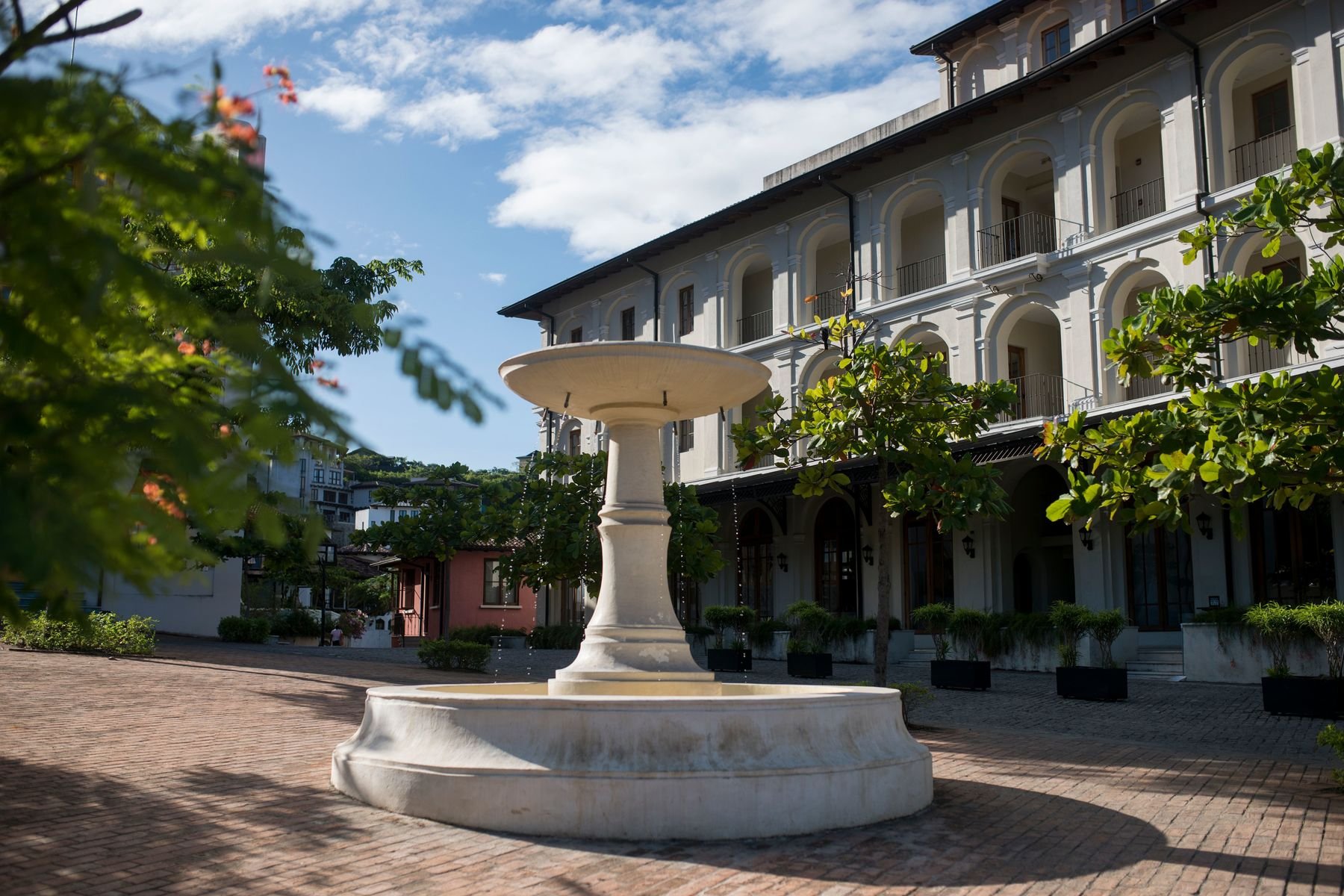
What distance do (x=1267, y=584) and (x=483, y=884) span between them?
725 inches

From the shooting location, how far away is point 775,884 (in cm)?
502

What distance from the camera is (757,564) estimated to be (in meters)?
30.0

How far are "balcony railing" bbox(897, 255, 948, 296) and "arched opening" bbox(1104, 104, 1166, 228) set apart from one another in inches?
167

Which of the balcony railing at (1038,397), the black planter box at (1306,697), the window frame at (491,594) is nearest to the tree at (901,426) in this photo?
the black planter box at (1306,697)

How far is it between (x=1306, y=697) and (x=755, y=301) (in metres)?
20.3

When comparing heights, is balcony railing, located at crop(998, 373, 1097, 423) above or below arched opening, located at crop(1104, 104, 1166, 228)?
below

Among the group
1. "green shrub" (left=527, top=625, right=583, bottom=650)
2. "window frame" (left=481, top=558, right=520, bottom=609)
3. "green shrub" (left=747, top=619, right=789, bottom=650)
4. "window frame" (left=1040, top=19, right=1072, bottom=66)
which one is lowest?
"green shrub" (left=527, top=625, right=583, bottom=650)

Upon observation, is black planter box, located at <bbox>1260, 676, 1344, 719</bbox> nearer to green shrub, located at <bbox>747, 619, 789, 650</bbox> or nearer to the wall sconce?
the wall sconce

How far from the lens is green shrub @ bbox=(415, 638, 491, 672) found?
1897 cm

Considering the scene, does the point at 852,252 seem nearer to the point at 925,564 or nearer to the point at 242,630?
the point at 925,564

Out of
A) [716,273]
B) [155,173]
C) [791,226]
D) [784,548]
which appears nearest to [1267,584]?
[784,548]

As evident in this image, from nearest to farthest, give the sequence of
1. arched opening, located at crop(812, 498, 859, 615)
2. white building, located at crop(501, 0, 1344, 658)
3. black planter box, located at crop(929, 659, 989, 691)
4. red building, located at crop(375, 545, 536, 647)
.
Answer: black planter box, located at crop(929, 659, 989, 691) < white building, located at crop(501, 0, 1344, 658) < arched opening, located at crop(812, 498, 859, 615) < red building, located at crop(375, 545, 536, 647)

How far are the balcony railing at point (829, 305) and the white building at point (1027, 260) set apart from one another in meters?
0.11

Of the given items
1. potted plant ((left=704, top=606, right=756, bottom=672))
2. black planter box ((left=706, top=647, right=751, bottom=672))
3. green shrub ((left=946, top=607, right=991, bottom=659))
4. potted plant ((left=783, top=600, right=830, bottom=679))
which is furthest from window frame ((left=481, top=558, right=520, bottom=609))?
green shrub ((left=946, top=607, right=991, bottom=659))
